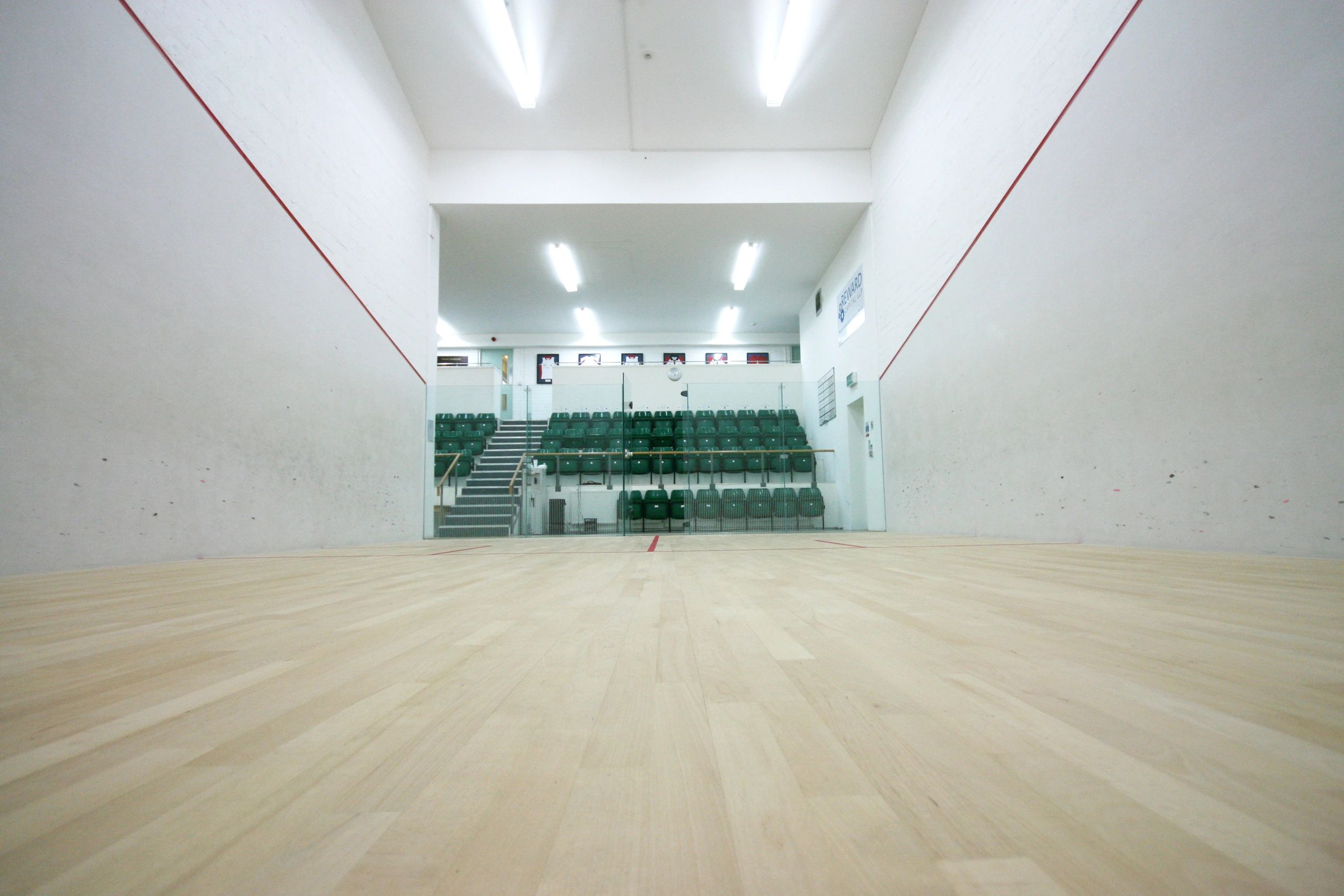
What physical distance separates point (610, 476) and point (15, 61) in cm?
441

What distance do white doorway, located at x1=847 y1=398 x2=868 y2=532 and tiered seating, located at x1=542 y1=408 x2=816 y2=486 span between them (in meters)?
0.56

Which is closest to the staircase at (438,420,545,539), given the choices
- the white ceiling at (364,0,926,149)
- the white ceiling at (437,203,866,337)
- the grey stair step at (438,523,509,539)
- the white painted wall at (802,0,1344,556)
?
the grey stair step at (438,523,509,539)

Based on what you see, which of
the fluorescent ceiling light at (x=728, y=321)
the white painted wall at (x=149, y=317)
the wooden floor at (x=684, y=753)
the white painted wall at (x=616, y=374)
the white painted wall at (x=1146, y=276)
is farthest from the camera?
the fluorescent ceiling light at (x=728, y=321)

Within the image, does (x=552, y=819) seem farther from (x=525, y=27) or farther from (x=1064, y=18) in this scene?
(x=525, y=27)

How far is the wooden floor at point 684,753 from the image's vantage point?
0.31 m

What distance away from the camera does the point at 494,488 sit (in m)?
6.18

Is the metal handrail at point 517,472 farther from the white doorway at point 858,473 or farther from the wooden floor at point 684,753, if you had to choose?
the wooden floor at point 684,753

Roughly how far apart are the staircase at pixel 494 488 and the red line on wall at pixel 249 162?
1.39 m

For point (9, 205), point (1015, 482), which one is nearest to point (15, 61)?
point (9, 205)

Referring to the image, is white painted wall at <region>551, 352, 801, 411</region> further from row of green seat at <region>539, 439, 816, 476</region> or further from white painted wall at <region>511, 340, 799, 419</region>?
row of green seat at <region>539, 439, 816, 476</region>

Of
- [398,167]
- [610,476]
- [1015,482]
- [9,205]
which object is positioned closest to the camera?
[9,205]

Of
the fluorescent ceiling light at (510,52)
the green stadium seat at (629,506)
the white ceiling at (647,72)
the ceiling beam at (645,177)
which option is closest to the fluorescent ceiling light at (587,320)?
the ceiling beam at (645,177)

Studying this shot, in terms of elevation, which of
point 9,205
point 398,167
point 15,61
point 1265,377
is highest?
point 398,167

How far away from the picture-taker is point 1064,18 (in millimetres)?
3246
